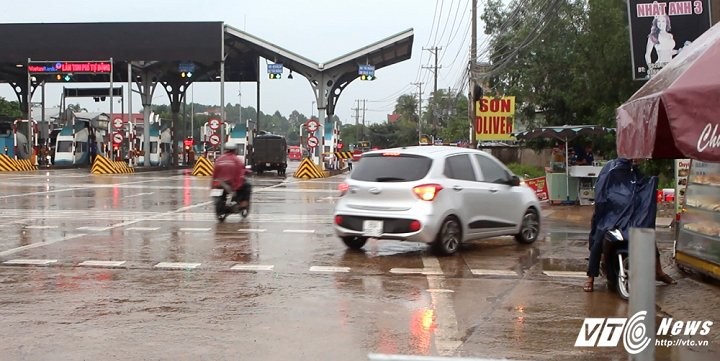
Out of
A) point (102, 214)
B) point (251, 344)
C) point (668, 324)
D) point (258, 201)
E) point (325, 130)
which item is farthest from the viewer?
point (325, 130)

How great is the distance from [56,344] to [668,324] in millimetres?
5321

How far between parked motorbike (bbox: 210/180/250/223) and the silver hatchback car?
16.8ft

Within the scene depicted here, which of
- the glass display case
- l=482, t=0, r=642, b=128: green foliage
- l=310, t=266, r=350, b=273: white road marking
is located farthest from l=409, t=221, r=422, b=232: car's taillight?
l=482, t=0, r=642, b=128: green foliage

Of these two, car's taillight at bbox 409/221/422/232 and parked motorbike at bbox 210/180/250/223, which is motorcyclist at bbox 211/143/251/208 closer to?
parked motorbike at bbox 210/180/250/223

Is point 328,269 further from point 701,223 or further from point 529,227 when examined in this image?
point 701,223

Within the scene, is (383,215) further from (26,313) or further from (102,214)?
(102,214)

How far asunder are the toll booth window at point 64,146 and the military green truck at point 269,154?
17328 mm

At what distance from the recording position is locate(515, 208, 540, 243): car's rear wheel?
12.6m

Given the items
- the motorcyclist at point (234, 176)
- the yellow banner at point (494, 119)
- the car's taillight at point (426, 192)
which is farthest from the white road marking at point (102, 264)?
the yellow banner at point (494, 119)

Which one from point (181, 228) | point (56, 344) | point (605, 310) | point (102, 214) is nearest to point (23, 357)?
point (56, 344)

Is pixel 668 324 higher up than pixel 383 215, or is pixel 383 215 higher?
pixel 383 215

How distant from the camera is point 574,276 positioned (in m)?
9.68


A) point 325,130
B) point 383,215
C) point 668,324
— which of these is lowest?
point 668,324

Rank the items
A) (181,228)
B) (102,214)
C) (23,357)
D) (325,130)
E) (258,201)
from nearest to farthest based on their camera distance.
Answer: (23,357) → (181,228) → (102,214) → (258,201) → (325,130)
